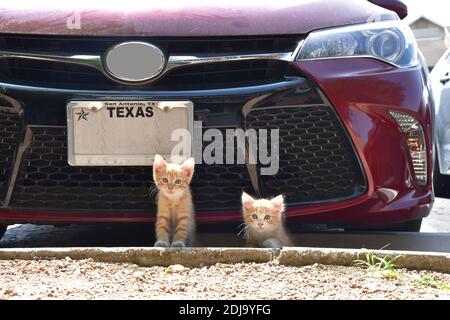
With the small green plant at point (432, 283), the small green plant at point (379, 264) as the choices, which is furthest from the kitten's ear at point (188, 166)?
the small green plant at point (432, 283)

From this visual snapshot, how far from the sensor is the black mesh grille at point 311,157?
13.4ft

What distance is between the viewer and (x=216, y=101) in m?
4.05

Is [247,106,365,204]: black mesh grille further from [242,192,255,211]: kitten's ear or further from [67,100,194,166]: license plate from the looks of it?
[67,100,194,166]: license plate

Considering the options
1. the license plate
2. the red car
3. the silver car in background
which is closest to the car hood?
the red car

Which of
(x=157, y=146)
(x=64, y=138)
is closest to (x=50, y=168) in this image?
(x=64, y=138)

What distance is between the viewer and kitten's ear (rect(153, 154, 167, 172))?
4.09 metres

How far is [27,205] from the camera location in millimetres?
4203

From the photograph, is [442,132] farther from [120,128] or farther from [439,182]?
[120,128]

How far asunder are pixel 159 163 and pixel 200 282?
954 millimetres

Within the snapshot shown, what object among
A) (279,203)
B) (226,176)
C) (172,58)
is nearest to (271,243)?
(279,203)

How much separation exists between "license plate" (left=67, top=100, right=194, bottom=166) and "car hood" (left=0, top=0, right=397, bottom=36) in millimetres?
325

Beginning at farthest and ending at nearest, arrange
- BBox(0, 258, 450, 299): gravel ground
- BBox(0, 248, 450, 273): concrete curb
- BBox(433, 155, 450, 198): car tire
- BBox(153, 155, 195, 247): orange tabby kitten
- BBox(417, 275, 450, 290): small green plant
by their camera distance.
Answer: BBox(433, 155, 450, 198): car tire
BBox(153, 155, 195, 247): orange tabby kitten
BBox(0, 248, 450, 273): concrete curb
BBox(417, 275, 450, 290): small green plant
BBox(0, 258, 450, 299): gravel ground

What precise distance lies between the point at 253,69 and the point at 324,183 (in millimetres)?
617

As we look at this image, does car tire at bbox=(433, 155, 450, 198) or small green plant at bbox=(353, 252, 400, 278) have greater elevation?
car tire at bbox=(433, 155, 450, 198)
